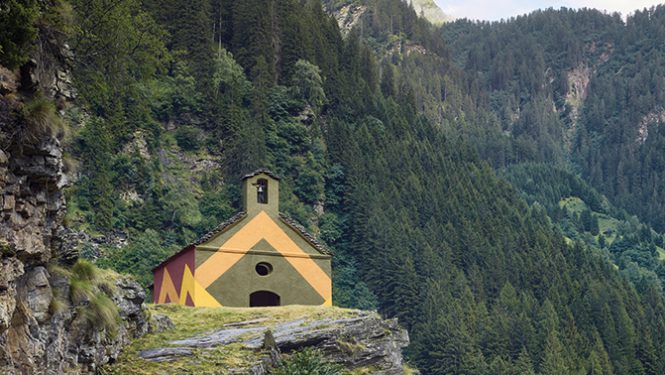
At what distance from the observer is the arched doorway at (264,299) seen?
50375 millimetres

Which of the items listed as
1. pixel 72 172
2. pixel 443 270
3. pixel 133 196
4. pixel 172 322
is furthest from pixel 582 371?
pixel 72 172

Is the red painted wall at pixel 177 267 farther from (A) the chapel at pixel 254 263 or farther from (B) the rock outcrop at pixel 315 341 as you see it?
(B) the rock outcrop at pixel 315 341

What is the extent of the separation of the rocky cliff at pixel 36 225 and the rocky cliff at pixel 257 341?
615cm

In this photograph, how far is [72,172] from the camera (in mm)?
24422

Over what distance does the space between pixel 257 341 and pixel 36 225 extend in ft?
52.5

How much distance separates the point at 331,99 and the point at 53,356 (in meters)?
106

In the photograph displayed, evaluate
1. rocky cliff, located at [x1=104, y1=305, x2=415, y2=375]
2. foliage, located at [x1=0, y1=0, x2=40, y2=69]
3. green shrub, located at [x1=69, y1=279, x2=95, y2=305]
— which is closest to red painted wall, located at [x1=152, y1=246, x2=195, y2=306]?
rocky cliff, located at [x1=104, y1=305, x2=415, y2=375]

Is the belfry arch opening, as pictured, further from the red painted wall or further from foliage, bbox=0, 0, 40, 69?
foliage, bbox=0, 0, 40, 69

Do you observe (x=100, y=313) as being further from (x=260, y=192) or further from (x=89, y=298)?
(x=260, y=192)

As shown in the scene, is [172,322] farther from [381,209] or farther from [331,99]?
[331,99]

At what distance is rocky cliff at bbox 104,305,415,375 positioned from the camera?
33.2 m

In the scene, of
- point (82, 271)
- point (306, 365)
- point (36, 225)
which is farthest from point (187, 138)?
point (36, 225)

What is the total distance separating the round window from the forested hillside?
94.4 feet

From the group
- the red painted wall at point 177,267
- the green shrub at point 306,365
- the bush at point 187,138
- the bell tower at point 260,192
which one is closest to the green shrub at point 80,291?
the green shrub at point 306,365
